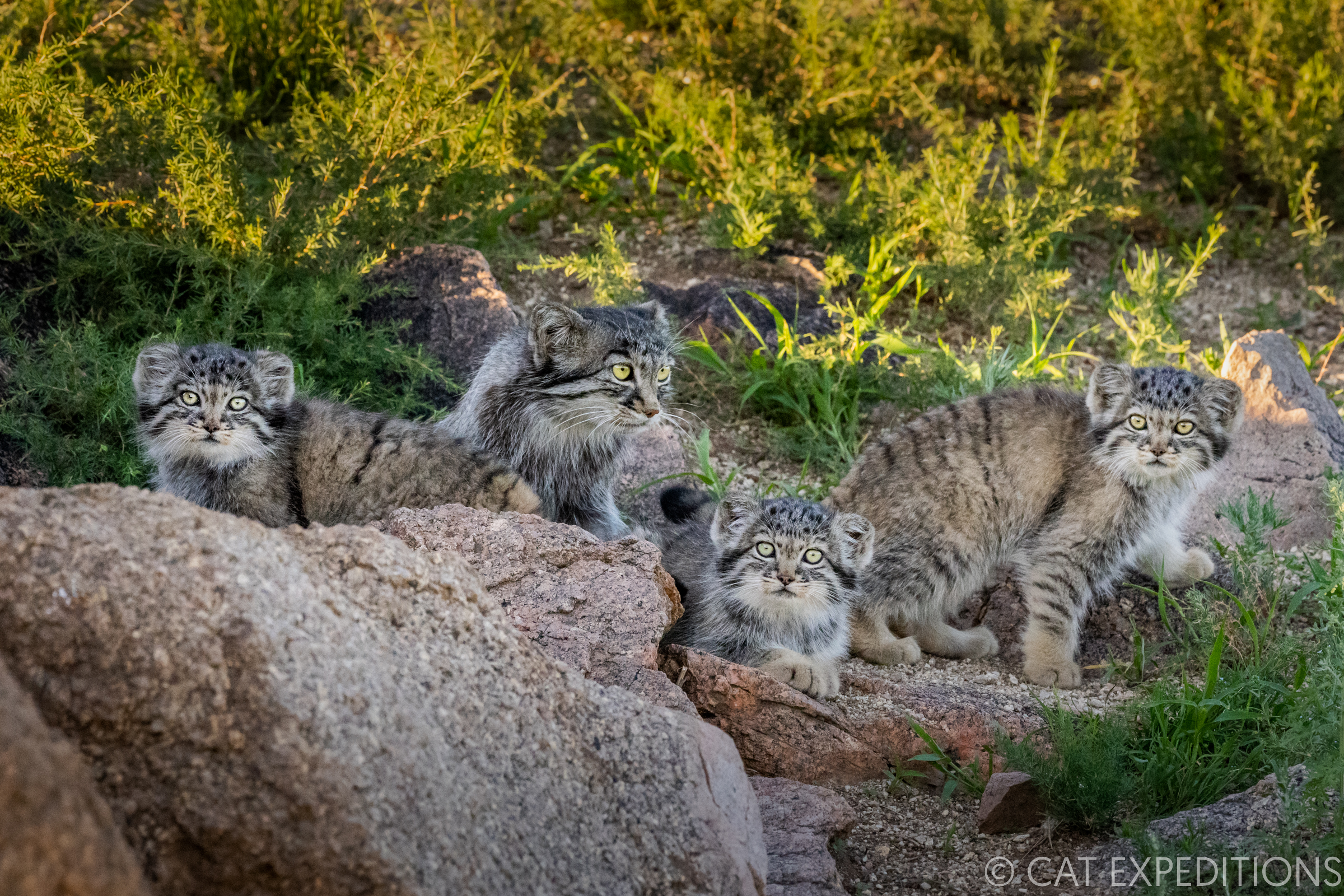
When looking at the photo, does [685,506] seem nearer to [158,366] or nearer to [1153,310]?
[158,366]

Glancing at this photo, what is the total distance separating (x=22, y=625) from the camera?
2.41 meters

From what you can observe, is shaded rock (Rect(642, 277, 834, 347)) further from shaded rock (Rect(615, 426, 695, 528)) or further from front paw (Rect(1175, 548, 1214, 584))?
front paw (Rect(1175, 548, 1214, 584))

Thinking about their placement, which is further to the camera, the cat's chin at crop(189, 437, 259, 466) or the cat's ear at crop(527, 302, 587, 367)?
the cat's ear at crop(527, 302, 587, 367)

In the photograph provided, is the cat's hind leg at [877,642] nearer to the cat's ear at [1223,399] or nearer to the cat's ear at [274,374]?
the cat's ear at [1223,399]

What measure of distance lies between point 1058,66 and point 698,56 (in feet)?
10.9

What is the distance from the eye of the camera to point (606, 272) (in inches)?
313

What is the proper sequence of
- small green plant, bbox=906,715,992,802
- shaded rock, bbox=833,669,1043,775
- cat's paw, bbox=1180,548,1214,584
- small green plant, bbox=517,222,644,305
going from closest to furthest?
small green plant, bbox=906,715,992,802
shaded rock, bbox=833,669,1043,775
cat's paw, bbox=1180,548,1214,584
small green plant, bbox=517,222,644,305

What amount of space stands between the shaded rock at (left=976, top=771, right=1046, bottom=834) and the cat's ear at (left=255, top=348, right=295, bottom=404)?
11.1 ft

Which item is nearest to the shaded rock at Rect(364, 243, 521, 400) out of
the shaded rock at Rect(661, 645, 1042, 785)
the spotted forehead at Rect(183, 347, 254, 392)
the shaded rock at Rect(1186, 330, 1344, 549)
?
the spotted forehead at Rect(183, 347, 254, 392)

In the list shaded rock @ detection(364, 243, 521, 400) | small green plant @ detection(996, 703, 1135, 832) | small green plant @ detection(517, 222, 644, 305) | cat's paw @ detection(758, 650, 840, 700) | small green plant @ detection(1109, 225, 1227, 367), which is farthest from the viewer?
small green plant @ detection(517, 222, 644, 305)

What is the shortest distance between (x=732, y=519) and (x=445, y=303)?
2.89 meters

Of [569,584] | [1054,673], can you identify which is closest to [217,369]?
[569,584]

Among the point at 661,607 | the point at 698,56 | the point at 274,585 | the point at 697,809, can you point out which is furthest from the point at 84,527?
the point at 698,56

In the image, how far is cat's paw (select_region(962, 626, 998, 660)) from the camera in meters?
5.85
